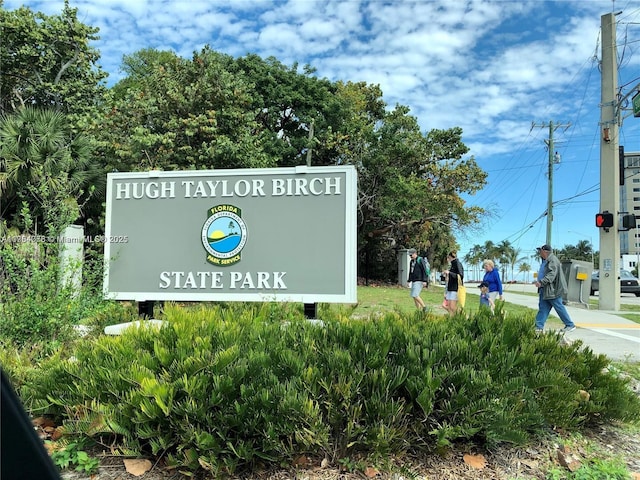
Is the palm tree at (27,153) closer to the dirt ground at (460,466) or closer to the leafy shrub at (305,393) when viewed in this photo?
the leafy shrub at (305,393)

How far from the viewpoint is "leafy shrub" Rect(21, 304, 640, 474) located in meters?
2.64

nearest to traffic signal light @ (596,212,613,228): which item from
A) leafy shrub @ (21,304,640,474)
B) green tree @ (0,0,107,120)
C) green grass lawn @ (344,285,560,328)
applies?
green grass lawn @ (344,285,560,328)

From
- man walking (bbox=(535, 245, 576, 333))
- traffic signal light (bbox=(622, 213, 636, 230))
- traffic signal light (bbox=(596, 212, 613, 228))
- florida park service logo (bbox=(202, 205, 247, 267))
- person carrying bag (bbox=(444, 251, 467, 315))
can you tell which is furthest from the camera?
traffic signal light (bbox=(596, 212, 613, 228))

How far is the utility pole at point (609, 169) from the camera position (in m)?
15.0

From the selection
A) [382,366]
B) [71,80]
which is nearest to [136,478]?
[382,366]

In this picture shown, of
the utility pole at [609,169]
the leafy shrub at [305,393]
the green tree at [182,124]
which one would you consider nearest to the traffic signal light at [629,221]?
the utility pole at [609,169]

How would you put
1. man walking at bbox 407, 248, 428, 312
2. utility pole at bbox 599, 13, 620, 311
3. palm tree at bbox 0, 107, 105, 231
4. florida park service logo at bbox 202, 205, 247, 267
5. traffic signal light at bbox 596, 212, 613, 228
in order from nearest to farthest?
florida park service logo at bbox 202, 205, 247, 267 → man walking at bbox 407, 248, 428, 312 → palm tree at bbox 0, 107, 105, 231 → traffic signal light at bbox 596, 212, 613, 228 → utility pole at bbox 599, 13, 620, 311

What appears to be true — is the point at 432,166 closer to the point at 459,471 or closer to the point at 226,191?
the point at 226,191

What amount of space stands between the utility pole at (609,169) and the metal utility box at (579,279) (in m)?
0.51

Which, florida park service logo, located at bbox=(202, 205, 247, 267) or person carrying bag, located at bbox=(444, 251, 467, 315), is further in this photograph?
person carrying bag, located at bbox=(444, 251, 467, 315)

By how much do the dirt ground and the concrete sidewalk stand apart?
4.06m

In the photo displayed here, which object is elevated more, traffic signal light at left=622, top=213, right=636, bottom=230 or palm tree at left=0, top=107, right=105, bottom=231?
palm tree at left=0, top=107, right=105, bottom=231

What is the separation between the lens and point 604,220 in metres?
14.9

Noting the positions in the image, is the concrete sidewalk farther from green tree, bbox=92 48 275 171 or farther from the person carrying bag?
green tree, bbox=92 48 275 171
